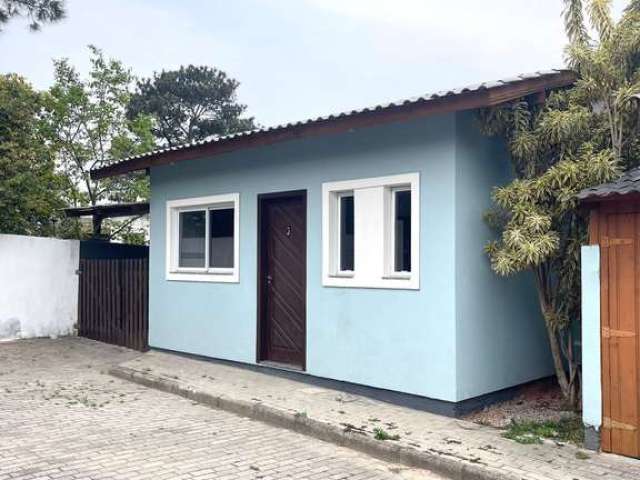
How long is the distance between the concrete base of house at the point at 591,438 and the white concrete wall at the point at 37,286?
32.5ft

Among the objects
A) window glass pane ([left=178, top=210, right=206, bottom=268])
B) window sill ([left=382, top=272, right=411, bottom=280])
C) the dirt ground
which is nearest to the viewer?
the dirt ground

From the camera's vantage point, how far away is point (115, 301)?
11.2 metres

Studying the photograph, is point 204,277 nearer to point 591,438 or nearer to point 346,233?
point 346,233

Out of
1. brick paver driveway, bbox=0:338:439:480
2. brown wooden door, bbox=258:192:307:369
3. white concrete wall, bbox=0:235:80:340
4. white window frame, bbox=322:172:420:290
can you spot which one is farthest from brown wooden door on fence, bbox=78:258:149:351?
white window frame, bbox=322:172:420:290

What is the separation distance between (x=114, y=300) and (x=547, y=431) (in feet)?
26.6

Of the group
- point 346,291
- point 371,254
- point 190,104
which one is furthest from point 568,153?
point 190,104

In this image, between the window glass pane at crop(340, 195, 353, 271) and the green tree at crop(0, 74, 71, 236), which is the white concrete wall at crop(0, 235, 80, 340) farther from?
the window glass pane at crop(340, 195, 353, 271)

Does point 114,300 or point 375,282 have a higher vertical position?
point 375,282

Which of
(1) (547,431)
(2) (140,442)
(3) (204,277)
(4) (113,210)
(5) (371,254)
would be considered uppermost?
(4) (113,210)

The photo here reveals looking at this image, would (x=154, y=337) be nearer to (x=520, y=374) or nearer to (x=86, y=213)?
→ (x=86, y=213)

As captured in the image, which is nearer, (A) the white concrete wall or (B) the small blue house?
(B) the small blue house

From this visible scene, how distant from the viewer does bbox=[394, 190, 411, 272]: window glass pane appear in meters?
6.88

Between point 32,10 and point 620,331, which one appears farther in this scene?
point 32,10

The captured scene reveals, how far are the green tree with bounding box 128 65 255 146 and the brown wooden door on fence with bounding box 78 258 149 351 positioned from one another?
1969 cm
